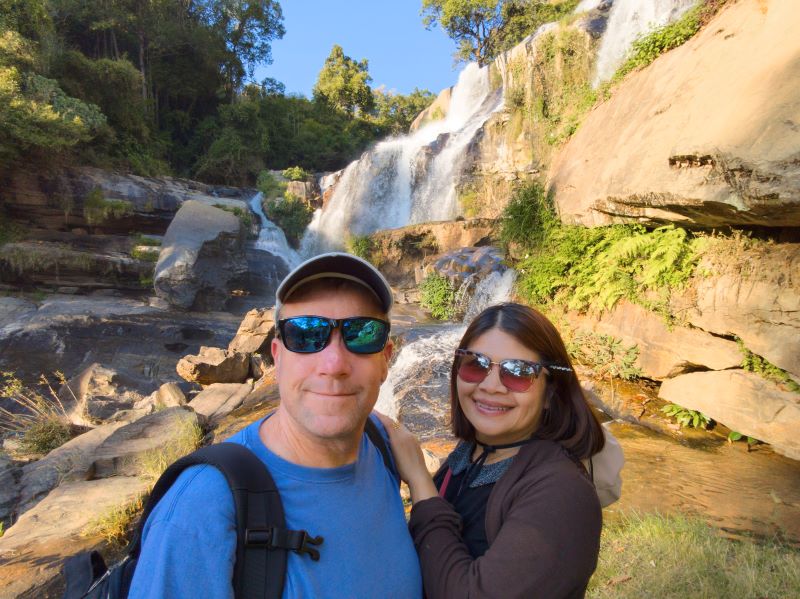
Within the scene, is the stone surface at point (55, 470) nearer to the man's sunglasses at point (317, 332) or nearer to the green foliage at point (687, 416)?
the man's sunglasses at point (317, 332)

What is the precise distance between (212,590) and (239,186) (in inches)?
1152

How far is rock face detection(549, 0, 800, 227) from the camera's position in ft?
15.4

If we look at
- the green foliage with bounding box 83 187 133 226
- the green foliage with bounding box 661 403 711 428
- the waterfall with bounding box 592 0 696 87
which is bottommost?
the green foliage with bounding box 661 403 711 428

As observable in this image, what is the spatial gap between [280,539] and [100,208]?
20.2 meters

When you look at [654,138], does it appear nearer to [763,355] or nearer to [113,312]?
[763,355]

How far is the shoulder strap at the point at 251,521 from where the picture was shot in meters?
1.03

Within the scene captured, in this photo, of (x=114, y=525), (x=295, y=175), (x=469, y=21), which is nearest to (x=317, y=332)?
A: (x=114, y=525)

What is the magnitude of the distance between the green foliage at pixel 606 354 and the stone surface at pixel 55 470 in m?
6.85

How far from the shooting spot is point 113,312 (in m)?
13.7

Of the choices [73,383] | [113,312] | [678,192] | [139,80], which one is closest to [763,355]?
[678,192]

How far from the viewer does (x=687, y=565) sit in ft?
10.00

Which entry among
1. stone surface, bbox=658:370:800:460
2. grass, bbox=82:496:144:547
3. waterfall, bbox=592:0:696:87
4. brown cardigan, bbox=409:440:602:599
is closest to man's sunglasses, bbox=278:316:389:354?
brown cardigan, bbox=409:440:602:599

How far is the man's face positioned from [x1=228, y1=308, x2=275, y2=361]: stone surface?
34.0ft

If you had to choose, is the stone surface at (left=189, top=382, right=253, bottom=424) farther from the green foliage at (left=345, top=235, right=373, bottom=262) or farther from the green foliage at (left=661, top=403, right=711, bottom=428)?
the green foliage at (left=345, top=235, right=373, bottom=262)
